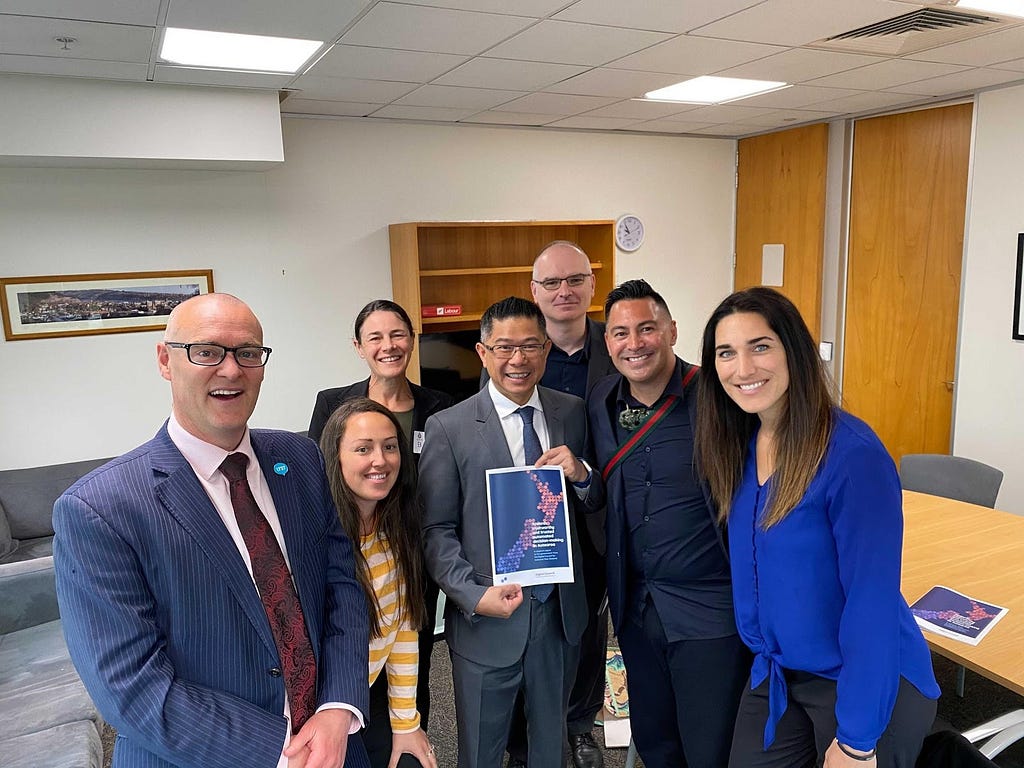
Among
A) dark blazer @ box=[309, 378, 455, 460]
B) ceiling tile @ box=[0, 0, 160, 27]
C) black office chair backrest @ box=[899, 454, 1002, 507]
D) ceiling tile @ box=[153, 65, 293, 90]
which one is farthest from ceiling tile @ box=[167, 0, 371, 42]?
black office chair backrest @ box=[899, 454, 1002, 507]

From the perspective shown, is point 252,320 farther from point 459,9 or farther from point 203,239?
point 203,239

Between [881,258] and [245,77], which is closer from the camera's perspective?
[245,77]

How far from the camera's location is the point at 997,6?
2.96 m

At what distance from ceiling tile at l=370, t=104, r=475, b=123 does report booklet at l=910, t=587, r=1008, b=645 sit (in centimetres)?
385

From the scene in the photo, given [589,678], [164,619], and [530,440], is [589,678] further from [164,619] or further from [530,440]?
[164,619]

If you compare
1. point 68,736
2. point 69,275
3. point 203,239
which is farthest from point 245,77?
point 68,736

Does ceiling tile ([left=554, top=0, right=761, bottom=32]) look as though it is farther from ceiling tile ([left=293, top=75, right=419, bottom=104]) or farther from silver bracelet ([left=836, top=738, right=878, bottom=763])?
silver bracelet ([left=836, top=738, right=878, bottom=763])

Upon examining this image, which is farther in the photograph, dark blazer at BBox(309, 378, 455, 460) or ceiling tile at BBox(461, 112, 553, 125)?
ceiling tile at BBox(461, 112, 553, 125)

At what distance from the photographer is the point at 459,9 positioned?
9.12 ft

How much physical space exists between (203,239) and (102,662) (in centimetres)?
387

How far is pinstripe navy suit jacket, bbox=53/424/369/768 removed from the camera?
1236 millimetres

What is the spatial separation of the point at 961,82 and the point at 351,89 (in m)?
3.63

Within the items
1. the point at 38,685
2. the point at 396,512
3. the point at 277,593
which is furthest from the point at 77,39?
the point at 277,593

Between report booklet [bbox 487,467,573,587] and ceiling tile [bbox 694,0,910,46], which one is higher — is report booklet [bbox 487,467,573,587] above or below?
below
